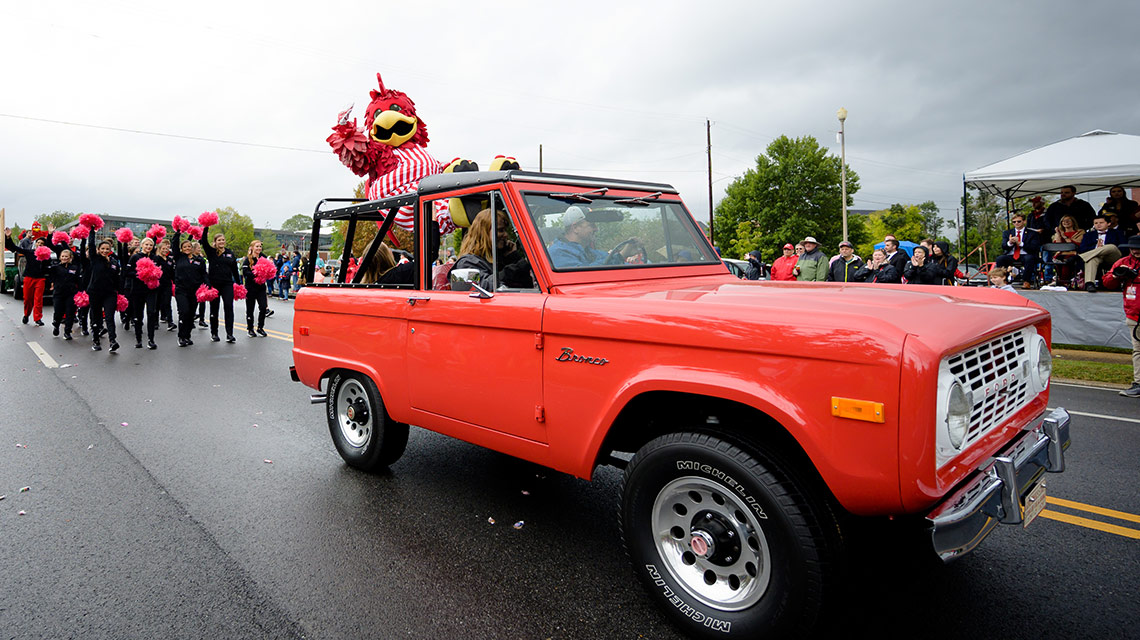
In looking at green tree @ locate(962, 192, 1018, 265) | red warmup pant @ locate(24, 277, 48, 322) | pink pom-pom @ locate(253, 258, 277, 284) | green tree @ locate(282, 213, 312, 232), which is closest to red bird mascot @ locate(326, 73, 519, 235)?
pink pom-pom @ locate(253, 258, 277, 284)

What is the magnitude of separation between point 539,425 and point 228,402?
537cm

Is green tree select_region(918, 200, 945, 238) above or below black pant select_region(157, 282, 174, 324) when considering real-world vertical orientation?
above

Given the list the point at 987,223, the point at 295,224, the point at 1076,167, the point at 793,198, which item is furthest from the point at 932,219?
the point at 295,224

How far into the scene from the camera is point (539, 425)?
10.2ft

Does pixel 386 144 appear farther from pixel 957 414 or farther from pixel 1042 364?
pixel 957 414

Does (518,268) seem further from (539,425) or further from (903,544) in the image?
(903,544)

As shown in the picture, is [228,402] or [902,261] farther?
[902,261]

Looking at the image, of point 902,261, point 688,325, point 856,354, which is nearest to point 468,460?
point 688,325

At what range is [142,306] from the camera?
12102mm

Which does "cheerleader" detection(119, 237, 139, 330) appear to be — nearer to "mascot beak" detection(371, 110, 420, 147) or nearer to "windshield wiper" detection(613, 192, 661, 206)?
"mascot beak" detection(371, 110, 420, 147)

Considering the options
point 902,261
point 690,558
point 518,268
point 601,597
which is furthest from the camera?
point 902,261

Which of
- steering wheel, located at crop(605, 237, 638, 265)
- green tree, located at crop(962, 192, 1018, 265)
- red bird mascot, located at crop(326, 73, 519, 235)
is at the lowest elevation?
steering wheel, located at crop(605, 237, 638, 265)

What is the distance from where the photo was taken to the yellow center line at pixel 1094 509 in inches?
146

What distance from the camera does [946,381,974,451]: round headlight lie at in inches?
84.0
